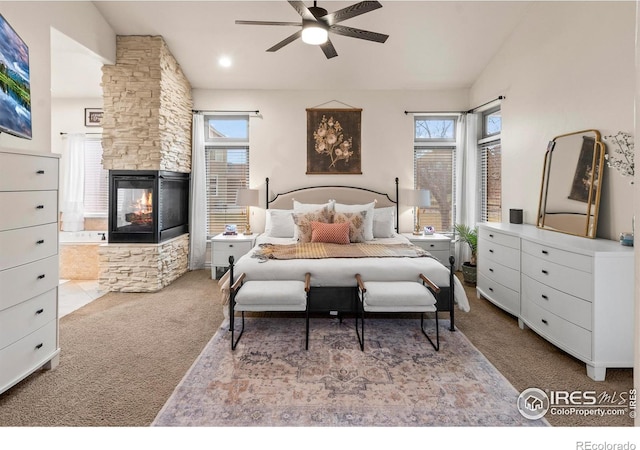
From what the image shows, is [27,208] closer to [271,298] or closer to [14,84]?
[14,84]

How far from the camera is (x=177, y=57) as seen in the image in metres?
4.74

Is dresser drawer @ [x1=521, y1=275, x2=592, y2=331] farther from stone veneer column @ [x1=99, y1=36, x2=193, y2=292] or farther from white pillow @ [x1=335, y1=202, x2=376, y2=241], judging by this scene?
stone veneer column @ [x1=99, y1=36, x2=193, y2=292]

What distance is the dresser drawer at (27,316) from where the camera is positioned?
203 cm

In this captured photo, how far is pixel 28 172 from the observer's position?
2.16 metres

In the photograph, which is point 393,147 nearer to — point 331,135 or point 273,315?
point 331,135

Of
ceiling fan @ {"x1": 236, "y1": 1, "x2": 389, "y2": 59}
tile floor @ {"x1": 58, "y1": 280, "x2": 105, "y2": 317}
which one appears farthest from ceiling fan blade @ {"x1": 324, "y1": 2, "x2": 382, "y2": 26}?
tile floor @ {"x1": 58, "y1": 280, "x2": 105, "y2": 317}

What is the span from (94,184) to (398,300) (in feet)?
18.8

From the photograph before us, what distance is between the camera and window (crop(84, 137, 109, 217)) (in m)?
5.85

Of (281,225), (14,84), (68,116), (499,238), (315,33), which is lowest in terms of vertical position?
(499,238)

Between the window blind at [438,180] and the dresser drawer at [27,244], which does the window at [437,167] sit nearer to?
the window blind at [438,180]

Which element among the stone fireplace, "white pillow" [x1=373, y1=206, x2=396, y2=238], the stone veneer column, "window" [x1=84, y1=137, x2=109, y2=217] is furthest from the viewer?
"window" [x1=84, y1=137, x2=109, y2=217]

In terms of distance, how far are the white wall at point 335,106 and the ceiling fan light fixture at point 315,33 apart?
8.05 feet

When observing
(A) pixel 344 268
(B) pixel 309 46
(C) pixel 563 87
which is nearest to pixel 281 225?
(A) pixel 344 268

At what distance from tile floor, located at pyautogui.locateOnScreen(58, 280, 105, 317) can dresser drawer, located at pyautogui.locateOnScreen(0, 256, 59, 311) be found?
1532mm
